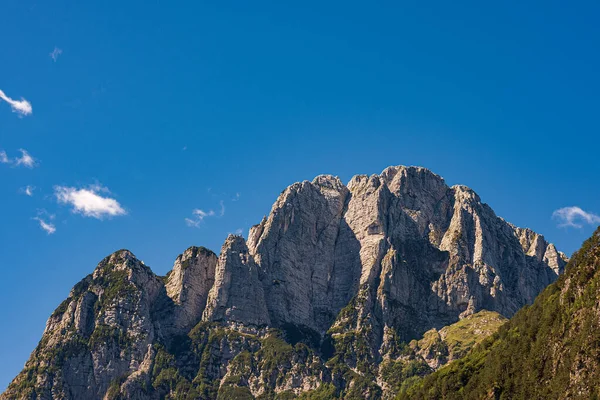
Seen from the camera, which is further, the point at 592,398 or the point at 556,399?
the point at 556,399

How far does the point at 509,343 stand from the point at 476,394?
552 inches

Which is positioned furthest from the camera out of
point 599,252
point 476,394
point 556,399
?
point 476,394

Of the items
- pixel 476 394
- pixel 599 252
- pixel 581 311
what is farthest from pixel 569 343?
pixel 476 394

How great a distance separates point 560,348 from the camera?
170m

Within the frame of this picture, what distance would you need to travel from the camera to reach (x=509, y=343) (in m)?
198

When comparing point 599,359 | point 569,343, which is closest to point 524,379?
point 569,343

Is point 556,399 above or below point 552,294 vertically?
below

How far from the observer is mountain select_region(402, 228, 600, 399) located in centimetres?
15725

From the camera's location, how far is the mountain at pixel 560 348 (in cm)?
15725

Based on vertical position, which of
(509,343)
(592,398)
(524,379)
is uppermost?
(509,343)

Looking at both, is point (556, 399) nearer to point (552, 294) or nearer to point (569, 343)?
point (569, 343)

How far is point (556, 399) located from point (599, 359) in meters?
11.8

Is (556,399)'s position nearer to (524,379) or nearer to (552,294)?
(524,379)

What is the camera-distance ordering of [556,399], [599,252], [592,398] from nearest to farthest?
[592,398] < [556,399] < [599,252]
